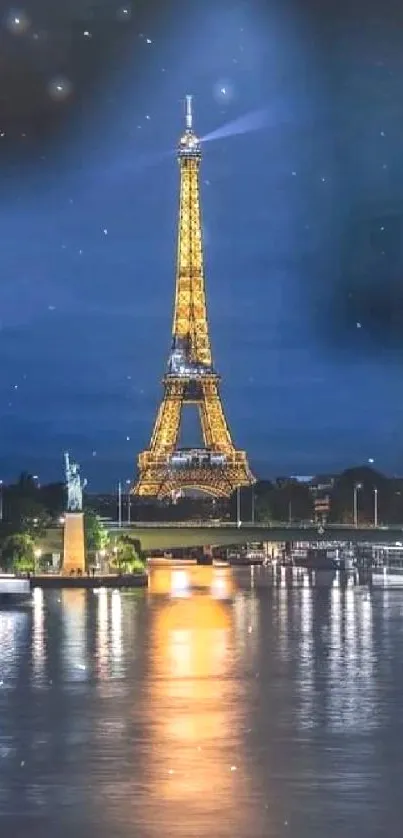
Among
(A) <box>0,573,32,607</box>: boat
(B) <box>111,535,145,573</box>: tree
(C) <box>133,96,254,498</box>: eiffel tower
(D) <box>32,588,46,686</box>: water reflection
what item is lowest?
(D) <box>32,588,46,686</box>: water reflection

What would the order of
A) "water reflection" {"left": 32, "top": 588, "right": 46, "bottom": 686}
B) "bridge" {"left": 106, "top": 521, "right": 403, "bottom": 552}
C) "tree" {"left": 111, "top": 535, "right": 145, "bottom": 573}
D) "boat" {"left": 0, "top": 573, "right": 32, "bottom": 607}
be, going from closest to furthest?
"water reflection" {"left": 32, "top": 588, "right": 46, "bottom": 686} < "boat" {"left": 0, "top": 573, "right": 32, "bottom": 607} < "tree" {"left": 111, "top": 535, "right": 145, "bottom": 573} < "bridge" {"left": 106, "top": 521, "right": 403, "bottom": 552}

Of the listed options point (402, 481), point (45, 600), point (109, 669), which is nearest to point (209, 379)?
point (402, 481)

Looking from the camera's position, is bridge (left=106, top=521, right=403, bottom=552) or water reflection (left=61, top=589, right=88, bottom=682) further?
bridge (left=106, top=521, right=403, bottom=552)


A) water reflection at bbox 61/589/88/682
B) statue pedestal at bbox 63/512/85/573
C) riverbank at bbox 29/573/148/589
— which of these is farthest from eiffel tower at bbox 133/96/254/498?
water reflection at bbox 61/589/88/682

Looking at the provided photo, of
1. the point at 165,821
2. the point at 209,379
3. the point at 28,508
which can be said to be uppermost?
the point at 209,379

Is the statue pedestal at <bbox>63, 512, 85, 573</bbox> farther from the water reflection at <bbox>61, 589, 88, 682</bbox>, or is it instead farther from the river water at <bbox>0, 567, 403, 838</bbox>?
the river water at <bbox>0, 567, 403, 838</bbox>

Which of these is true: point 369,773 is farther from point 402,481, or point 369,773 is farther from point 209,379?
point 402,481
